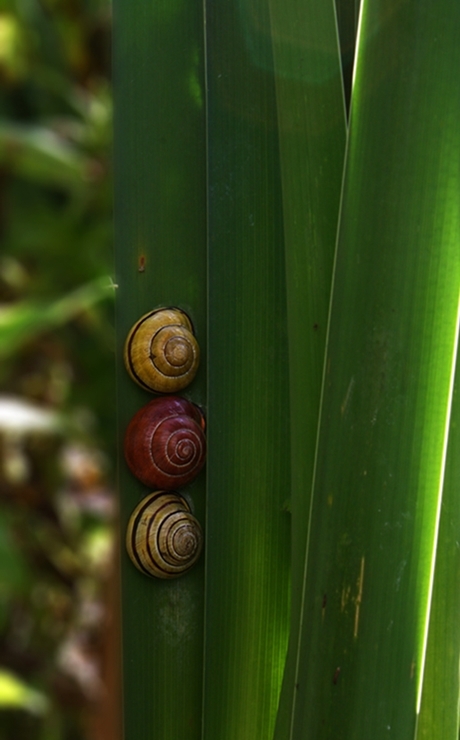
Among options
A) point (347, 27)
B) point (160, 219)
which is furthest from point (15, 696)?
point (347, 27)

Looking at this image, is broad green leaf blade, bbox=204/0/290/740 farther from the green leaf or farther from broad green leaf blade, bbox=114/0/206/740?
the green leaf

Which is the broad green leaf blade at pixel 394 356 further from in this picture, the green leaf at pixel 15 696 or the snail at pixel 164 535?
the green leaf at pixel 15 696

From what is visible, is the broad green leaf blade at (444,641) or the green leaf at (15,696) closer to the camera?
the broad green leaf blade at (444,641)

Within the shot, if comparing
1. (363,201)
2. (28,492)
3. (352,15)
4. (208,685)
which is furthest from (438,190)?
(28,492)

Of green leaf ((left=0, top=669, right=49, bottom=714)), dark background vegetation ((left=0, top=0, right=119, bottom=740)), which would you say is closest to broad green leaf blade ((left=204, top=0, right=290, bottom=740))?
green leaf ((left=0, top=669, right=49, bottom=714))

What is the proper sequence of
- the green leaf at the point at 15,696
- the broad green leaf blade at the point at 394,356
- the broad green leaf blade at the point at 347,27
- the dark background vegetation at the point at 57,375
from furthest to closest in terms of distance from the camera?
1. the dark background vegetation at the point at 57,375
2. the green leaf at the point at 15,696
3. the broad green leaf blade at the point at 347,27
4. the broad green leaf blade at the point at 394,356

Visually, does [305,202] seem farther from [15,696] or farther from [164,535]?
[15,696]

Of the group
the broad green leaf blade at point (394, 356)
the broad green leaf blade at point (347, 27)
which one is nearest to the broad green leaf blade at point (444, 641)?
the broad green leaf blade at point (394, 356)
